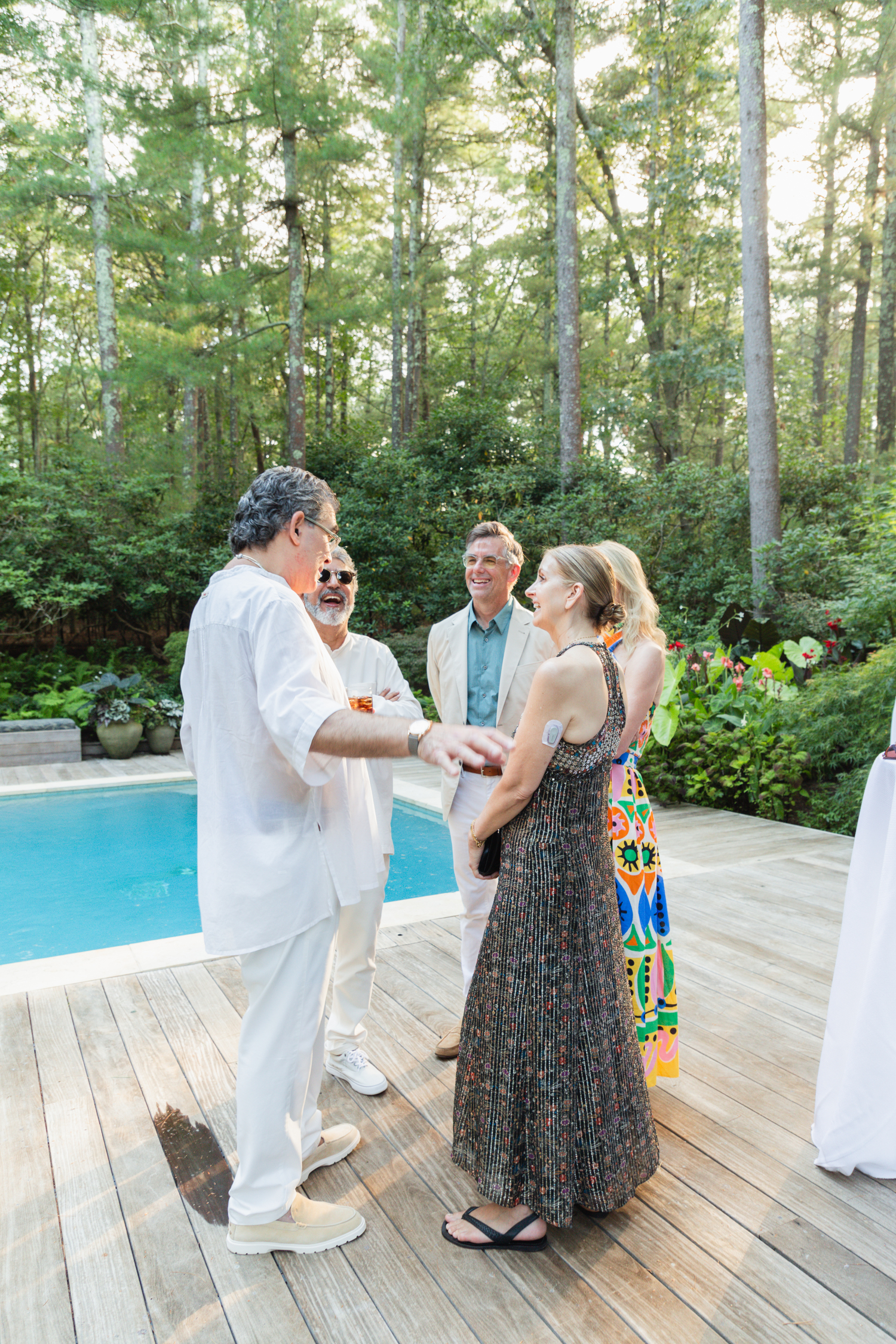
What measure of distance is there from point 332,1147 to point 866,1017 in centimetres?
147

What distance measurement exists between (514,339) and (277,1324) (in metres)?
21.0

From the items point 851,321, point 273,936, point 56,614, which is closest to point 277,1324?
point 273,936

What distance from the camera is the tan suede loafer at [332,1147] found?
2.20 m

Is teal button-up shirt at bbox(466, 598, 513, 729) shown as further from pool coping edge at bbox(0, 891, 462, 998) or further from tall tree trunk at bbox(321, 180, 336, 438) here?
tall tree trunk at bbox(321, 180, 336, 438)

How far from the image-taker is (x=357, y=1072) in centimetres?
264

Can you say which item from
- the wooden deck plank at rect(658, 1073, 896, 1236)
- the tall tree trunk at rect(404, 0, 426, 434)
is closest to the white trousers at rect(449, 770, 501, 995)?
the wooden deck plank at rect(658, 1073, 896, 1236)

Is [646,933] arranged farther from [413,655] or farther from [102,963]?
[413,655]

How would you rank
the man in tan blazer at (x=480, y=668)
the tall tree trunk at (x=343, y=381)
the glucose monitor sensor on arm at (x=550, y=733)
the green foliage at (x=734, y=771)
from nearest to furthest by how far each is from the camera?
the glucose monitor sensor on arm at (x=550, y=733) → the man in tan blazer at (x=480, y=668) → the green foliage at (x=734, y=771) → the tall tree trunk at (x=343, y=381)

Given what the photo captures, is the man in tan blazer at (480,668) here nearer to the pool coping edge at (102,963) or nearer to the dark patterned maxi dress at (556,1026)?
the dark patterned maxi dress at (556,1026)

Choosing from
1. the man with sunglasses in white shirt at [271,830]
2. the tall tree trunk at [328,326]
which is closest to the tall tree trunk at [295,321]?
the tall tree trunk at [328,326]

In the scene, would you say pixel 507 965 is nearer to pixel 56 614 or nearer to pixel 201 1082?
pixel 201 1082

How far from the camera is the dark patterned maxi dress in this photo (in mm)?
1874

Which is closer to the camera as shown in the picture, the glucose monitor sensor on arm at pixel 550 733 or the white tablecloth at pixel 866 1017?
the glucose monitor sensor on arm at pixel 550 733

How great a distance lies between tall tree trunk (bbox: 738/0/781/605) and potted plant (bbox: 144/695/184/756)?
700cm
